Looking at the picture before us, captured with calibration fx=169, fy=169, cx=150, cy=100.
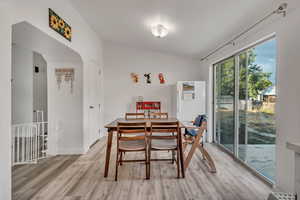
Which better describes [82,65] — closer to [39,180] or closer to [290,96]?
[39,180]

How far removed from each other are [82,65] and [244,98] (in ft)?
10.3

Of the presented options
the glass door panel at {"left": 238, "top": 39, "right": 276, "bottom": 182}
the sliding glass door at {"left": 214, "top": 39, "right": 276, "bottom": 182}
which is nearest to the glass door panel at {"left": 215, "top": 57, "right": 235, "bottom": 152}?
the sliding glass door at {"left": 214, "top": 39, "right": 276, "bottom": 182}

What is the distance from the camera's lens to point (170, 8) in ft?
8.32

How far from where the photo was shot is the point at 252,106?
2.63m

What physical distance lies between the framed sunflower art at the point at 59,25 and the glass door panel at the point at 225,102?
305cm

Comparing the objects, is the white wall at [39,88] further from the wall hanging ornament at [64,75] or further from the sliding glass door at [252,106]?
the sliding glass door at [252,106]

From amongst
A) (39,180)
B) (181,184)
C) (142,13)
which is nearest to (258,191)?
(181,184)

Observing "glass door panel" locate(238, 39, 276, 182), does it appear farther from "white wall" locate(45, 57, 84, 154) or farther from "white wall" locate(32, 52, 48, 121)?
"white wall" locate(32, 52, 48, 121)

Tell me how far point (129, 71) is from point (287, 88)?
13.2 feet

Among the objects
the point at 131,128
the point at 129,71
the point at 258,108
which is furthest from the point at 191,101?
the point at 131,128
